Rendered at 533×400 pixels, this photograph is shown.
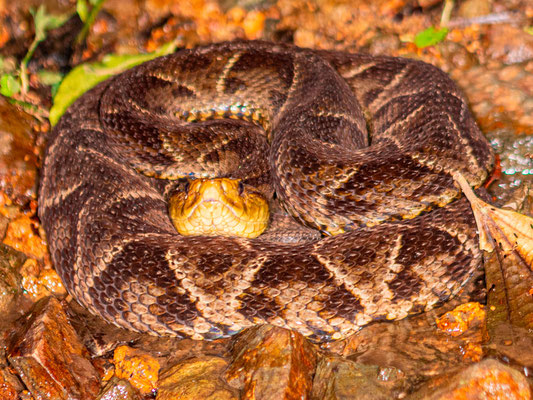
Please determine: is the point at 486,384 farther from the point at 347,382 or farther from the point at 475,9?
the point at 475,9

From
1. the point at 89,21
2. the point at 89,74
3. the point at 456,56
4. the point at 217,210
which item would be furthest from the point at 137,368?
the point at 456,56

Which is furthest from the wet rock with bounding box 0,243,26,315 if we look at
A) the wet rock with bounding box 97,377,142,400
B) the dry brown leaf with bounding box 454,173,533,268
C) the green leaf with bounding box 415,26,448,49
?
the green leaf with bounding box 415,26,448,49

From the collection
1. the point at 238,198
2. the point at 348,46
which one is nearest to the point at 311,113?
the point at 238,198

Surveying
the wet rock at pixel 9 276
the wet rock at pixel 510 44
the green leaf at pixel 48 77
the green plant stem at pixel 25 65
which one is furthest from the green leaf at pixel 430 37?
the wet rock at pixel 9 276

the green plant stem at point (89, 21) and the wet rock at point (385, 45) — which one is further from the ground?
the green plant stem at point (89, 21)

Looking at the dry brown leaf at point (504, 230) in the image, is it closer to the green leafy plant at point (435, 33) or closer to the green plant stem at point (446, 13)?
the green leafy plant at point (435, 33)

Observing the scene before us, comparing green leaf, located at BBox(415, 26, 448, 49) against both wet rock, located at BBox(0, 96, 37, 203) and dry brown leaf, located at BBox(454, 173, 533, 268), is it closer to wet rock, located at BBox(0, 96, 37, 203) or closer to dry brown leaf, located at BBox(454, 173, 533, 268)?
dry brown leaf, located at BBox(454, 173, 533, 268)
